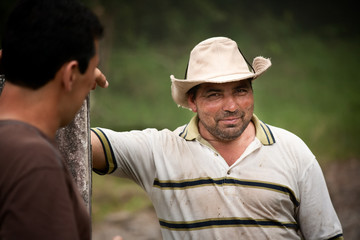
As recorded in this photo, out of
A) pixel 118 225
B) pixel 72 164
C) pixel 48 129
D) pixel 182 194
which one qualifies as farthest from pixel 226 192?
pixel 118 225

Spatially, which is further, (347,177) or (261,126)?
(347,177)

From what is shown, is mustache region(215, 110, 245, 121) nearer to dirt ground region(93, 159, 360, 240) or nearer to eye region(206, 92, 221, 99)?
eye region(206, 92, 221, 99)

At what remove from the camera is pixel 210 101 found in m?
2.80

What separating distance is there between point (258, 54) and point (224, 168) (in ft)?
15.8

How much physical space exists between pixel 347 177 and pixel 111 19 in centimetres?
379

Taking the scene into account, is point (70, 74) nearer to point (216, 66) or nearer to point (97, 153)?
point (97, 153)

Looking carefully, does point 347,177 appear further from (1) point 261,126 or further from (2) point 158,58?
(1) point 261,126

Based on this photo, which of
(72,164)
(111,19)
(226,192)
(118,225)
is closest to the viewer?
(72,164)

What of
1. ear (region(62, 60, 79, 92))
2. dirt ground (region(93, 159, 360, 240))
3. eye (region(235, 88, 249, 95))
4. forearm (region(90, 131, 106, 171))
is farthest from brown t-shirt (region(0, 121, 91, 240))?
dirt ground (region(93, 159, 360, 240))

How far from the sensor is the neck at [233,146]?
2.75 meters

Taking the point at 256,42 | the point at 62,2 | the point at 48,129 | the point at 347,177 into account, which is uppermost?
the point at 256,42

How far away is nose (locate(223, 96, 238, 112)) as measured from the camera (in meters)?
2.74

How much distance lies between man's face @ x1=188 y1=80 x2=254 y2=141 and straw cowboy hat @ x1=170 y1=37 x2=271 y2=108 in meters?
0.06

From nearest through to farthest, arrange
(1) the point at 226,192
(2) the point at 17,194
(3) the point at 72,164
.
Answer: (2) the point at 17,194
(3) the point at 72,164
(1) the point at 226,192
